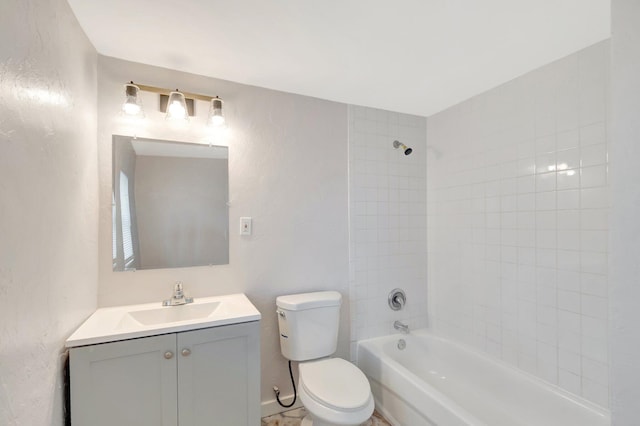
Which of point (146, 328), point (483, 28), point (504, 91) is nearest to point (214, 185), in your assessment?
point (146, 328)

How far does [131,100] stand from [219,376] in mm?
1479

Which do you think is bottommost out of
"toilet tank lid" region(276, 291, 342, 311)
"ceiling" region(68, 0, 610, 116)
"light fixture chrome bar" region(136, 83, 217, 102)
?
"toilet tank lid" region(276, 291, 342, 311)

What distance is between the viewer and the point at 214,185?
187 centimetres

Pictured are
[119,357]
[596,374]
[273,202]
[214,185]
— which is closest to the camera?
[119,357]

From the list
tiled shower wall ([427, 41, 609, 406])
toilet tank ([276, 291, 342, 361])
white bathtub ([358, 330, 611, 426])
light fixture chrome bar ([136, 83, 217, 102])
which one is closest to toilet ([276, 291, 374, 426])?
toilet tank ([276, 291, 342, 361])

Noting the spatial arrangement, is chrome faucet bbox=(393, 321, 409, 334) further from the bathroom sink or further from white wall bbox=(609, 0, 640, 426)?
white wall bbox=(609, 0, 640, 426)

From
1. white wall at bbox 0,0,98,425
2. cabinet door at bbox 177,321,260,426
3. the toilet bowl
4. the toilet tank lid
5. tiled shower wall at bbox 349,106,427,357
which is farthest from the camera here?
tiled shower wall at bbox 349,106,427,357

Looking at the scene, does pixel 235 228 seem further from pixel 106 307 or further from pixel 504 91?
pixel 504 91

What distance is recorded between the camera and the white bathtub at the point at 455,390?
1.55 meters

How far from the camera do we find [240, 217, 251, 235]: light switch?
1.94m


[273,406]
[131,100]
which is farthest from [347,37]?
[273,406]

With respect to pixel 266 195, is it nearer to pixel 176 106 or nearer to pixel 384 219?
pixel 176 106

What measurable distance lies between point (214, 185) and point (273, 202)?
393 mm

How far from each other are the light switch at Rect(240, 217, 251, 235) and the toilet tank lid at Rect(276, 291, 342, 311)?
1.57 feet
